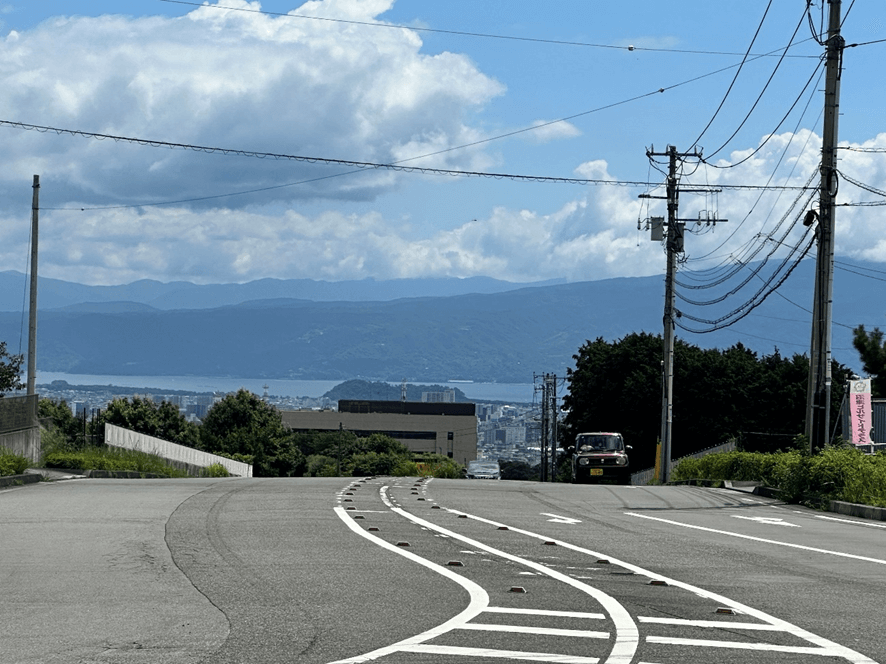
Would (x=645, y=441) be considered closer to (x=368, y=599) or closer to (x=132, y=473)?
(x=132, y=473)

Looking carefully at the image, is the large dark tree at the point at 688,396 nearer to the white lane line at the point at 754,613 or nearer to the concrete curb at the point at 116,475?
the concrete curb at the point at 116,475

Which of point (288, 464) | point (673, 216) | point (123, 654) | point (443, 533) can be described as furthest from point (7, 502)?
point (288, 464)

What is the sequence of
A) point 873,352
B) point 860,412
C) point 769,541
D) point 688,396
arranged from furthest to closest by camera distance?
point 688,396, point 873,352, point 860,412, point 769,541

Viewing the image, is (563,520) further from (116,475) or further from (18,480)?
(116,475)

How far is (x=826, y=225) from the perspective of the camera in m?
25.6

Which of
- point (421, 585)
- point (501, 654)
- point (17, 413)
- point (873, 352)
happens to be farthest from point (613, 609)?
point (873, 352)

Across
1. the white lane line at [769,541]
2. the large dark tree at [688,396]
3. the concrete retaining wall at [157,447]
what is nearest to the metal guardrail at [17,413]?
the concrete retaining wall at [157,447]

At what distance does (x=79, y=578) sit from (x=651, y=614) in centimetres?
503

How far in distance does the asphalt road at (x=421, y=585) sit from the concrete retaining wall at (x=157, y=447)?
16914mm

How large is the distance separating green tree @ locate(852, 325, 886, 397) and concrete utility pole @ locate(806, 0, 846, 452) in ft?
96.9

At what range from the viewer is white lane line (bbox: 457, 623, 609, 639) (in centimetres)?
781

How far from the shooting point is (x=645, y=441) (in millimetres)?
74625

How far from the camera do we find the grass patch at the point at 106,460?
29.3 metres

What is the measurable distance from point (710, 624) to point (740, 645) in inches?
29.5
